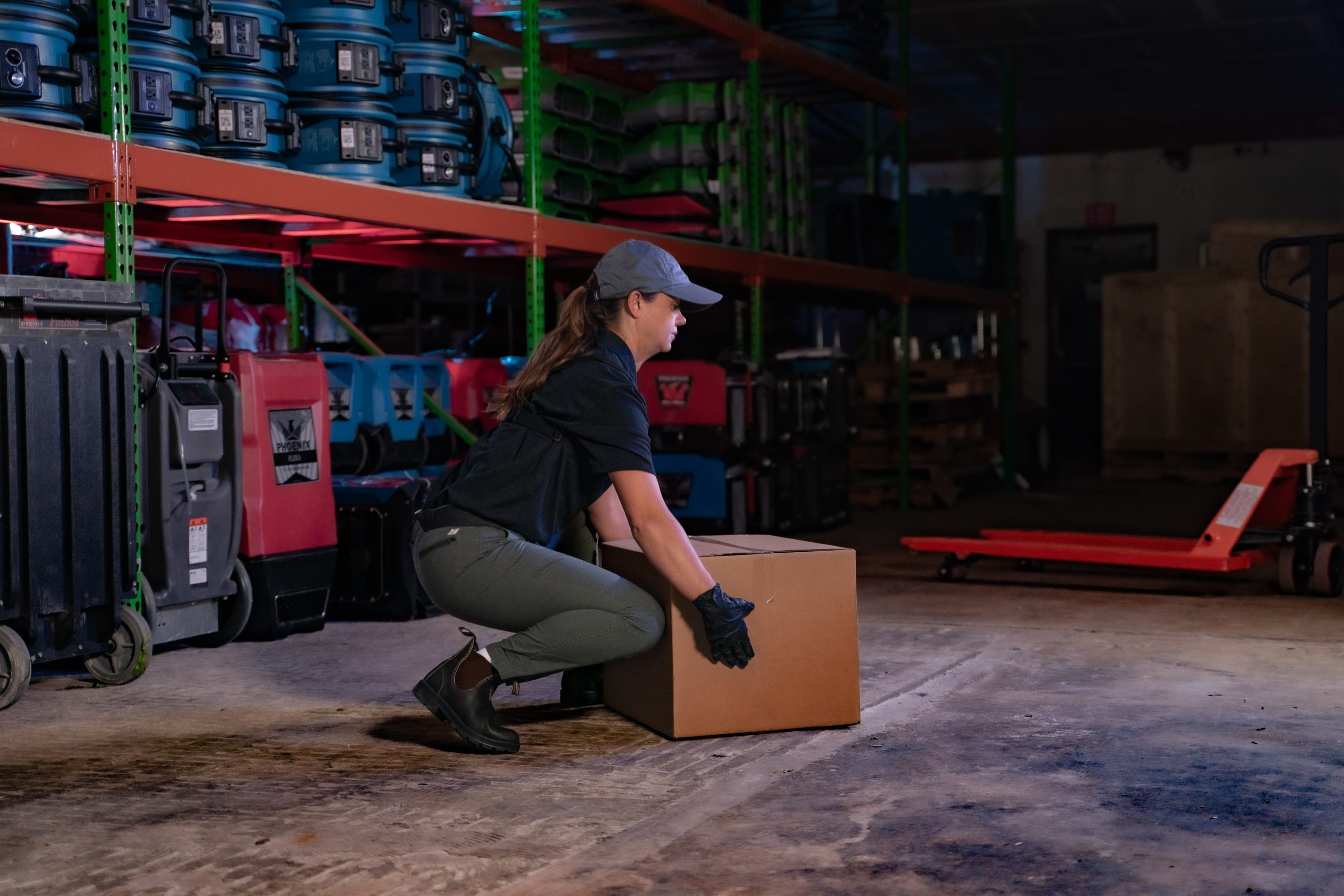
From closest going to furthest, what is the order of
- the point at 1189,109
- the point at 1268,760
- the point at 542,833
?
the point at 542,833 < the point at 1268,760 < the point at 1189,109

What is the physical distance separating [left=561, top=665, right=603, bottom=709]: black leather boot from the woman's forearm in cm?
86

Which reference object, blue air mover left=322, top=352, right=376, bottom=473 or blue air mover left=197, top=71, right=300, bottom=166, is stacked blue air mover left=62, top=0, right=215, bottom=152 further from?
blue air mover left=322, top=352, right=376, bottom=473

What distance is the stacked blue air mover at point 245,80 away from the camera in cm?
570

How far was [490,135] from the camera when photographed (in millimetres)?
6988

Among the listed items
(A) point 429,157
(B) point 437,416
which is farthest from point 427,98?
(B) point 437,416

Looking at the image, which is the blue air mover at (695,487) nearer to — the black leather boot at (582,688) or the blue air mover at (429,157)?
the blue air mover at (429,157)

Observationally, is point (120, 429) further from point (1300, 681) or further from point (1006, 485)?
point (1006, 485)

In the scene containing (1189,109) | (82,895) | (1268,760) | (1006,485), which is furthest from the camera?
(1189,109)

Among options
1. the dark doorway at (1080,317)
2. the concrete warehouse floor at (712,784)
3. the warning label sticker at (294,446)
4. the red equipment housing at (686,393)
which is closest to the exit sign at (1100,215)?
the dark doorway at (1080,317)

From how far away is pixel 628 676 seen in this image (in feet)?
14.2

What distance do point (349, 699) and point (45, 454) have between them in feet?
4.09

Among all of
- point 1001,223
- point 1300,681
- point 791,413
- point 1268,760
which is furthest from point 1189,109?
Result: point 1268,760

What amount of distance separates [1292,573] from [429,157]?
450 centimetres

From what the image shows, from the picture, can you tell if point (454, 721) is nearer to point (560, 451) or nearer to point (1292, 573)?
point (560, 451)
